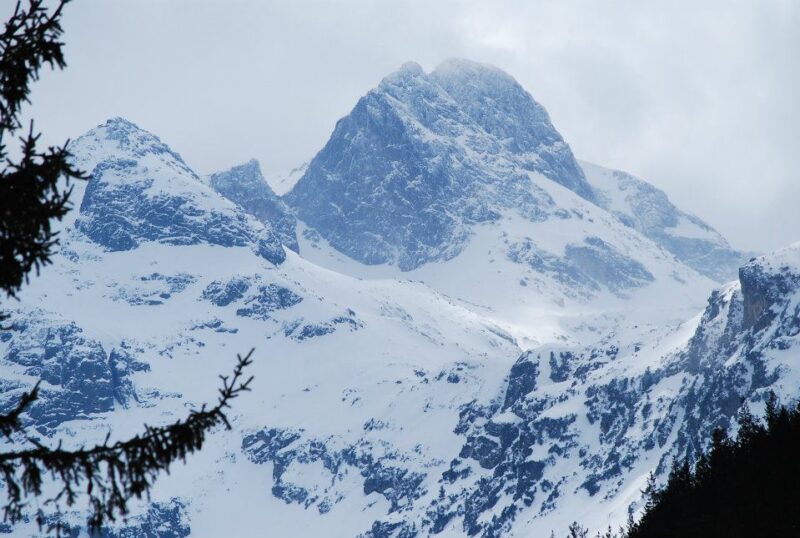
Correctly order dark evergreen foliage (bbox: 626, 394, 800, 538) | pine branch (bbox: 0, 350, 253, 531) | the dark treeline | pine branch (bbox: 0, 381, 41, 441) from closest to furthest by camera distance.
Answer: pine branch (bbox: 0, 381, 41, 441), pine branch (bbox: 0, 350, 253, 531), the dark treeline, dark evergreen foliage (bbox: 626, 394, 800, 538)

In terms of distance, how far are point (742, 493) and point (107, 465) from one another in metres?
72.2

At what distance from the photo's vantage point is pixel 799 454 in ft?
261

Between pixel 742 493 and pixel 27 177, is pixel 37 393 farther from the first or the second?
pixel 742 493

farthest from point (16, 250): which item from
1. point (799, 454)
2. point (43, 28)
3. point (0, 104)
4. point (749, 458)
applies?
point (749, 458)

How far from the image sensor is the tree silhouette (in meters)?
11.2

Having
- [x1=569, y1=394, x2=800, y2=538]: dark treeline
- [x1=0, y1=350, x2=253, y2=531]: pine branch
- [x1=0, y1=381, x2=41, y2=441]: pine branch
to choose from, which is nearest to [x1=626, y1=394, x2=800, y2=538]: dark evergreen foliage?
[x1=569, y1=394, x2=800, y2=538]: dark treeline

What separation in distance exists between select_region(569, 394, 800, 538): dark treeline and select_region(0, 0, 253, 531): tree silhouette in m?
44.8

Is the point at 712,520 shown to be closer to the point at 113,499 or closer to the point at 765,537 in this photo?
the point at 765,537

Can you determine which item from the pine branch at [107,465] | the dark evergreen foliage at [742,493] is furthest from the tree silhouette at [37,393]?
the dark evergreen foliage at [742,493]

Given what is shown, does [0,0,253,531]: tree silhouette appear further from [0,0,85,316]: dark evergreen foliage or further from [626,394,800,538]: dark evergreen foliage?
[626,394,800,538]: dark evergreen foliage

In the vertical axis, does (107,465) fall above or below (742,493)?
below

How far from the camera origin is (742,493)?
7825cm

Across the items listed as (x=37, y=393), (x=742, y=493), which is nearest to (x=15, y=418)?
(x=37, y=393)

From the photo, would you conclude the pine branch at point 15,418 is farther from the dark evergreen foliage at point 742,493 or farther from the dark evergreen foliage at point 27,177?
the dark evergreen foliage at point 742,493
